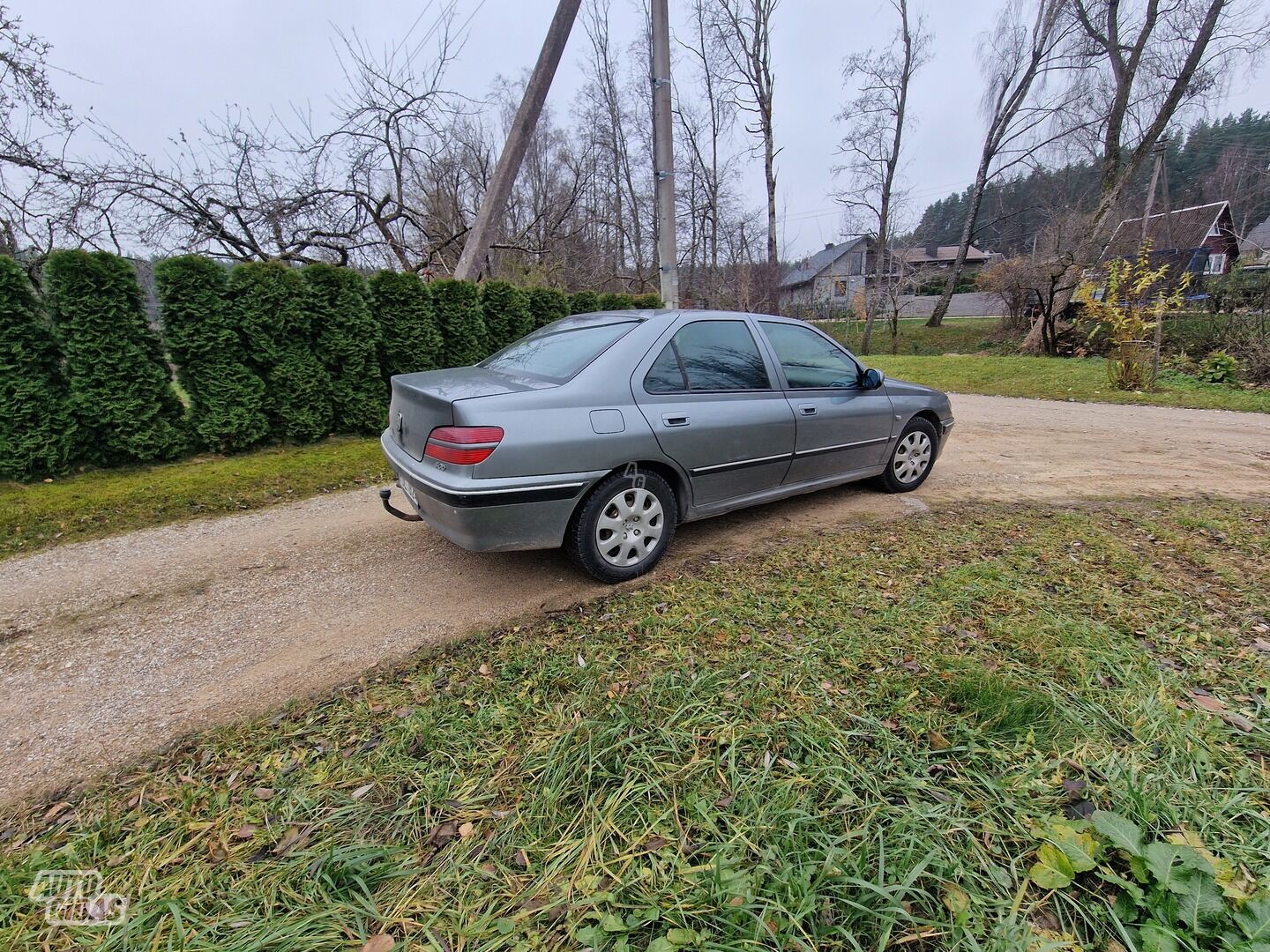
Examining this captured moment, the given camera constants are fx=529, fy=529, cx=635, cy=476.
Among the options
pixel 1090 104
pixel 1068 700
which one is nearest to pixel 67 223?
pixel 1068 700

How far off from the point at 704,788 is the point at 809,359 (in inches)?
120

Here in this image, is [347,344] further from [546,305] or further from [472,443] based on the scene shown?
[472,443]

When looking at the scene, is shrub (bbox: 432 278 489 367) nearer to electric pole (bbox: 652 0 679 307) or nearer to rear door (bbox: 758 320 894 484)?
electric pole (bbox: 652 0 679 307)

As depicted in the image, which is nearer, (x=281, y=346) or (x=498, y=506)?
(x=498, y=506)

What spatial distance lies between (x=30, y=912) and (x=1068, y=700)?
319 cm

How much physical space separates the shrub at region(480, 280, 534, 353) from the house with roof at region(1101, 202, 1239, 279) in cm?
1709

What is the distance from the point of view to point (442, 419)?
261 cm

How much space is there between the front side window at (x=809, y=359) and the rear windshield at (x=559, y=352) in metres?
1.14

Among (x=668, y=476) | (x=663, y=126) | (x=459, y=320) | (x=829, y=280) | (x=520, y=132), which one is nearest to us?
(x=668, y=476)

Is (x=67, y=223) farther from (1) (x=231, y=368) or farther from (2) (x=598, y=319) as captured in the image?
(2) (x=598, y=319)

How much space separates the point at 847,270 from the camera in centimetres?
4175

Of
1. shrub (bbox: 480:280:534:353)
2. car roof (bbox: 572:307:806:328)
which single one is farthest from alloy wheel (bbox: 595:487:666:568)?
shrub (bbox: 480:280:534:353)

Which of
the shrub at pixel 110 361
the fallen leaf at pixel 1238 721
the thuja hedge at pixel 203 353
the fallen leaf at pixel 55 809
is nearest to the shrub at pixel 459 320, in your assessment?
the thuja hedge at pixel 203 353

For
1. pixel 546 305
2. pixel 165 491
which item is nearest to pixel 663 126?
pixel 546 305
